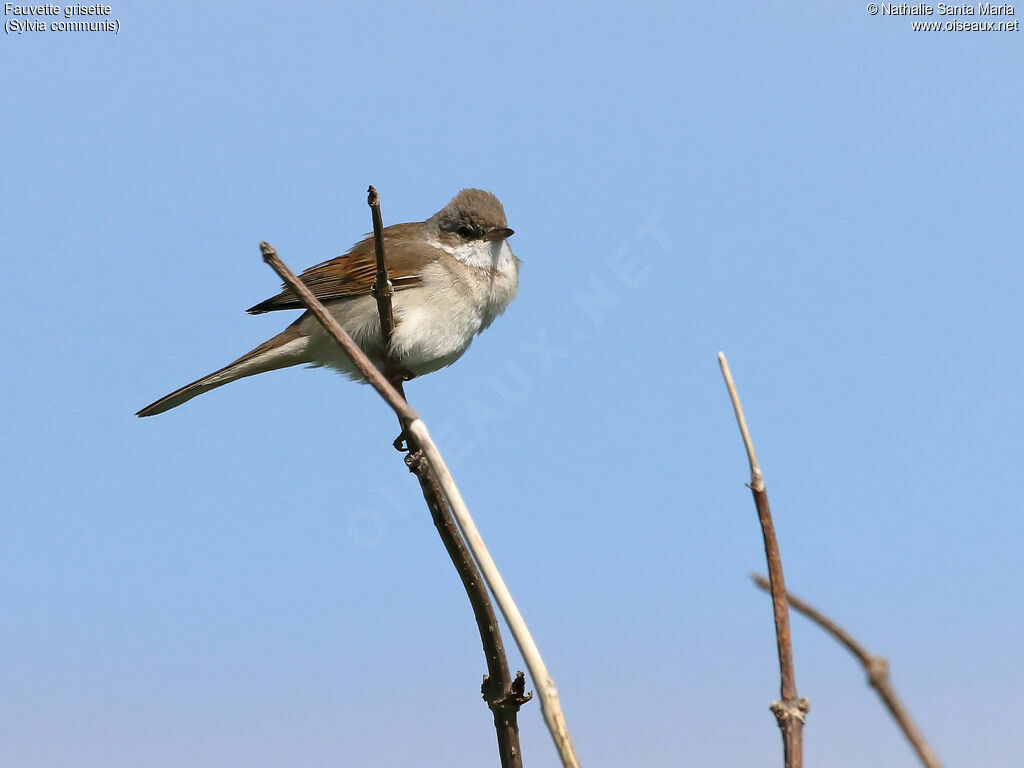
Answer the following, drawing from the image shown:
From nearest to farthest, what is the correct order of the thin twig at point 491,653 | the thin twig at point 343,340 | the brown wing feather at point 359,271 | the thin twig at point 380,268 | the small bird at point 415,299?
the thin twig at point 343,340
the thin twig at point 491,653
the thin twig at point 380,268
the small bird at point 415,299
the brown wing feather at point 359,271

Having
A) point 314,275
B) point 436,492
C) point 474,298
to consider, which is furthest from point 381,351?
point 436,492

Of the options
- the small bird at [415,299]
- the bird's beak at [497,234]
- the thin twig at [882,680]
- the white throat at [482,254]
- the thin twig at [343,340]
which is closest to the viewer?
the thin twig at [882,680]

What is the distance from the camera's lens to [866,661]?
999 millimetres

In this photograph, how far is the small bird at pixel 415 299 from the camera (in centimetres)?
601

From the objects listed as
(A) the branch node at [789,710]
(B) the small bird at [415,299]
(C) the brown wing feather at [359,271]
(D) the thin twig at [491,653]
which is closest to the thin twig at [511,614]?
(A) the branch node at [789,710]

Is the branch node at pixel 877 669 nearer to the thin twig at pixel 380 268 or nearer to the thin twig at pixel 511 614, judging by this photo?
the thin twig at pixel 511 614

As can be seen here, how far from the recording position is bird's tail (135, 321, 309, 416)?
20.3 feet

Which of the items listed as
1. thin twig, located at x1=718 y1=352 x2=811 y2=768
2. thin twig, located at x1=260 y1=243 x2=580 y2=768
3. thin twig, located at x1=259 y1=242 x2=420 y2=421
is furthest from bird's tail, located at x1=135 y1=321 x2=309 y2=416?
thin twig, located at x1=718 y1=352 x2=811 y2=768

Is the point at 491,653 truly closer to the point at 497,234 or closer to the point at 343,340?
the point at 343,340

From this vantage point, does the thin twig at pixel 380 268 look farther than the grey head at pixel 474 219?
No

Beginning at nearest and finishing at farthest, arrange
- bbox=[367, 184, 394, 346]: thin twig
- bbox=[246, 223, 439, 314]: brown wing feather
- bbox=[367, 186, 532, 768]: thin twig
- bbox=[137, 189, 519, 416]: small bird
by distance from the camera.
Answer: bbox=[367, 186, 532, 768]: thin twig → bbox=[367, 184, 394, 346]: thin twig → bbox=[137, 189, 519, 416]: small bird → bbox=[246, 223, 439, 314]: brown wing feather

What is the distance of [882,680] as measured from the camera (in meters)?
1.01

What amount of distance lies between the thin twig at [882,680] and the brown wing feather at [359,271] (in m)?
5.34

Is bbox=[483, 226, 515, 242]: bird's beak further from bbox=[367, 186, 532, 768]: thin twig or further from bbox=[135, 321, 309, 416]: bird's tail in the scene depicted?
bbox=[367, 186, 532, 768]: thin twig
